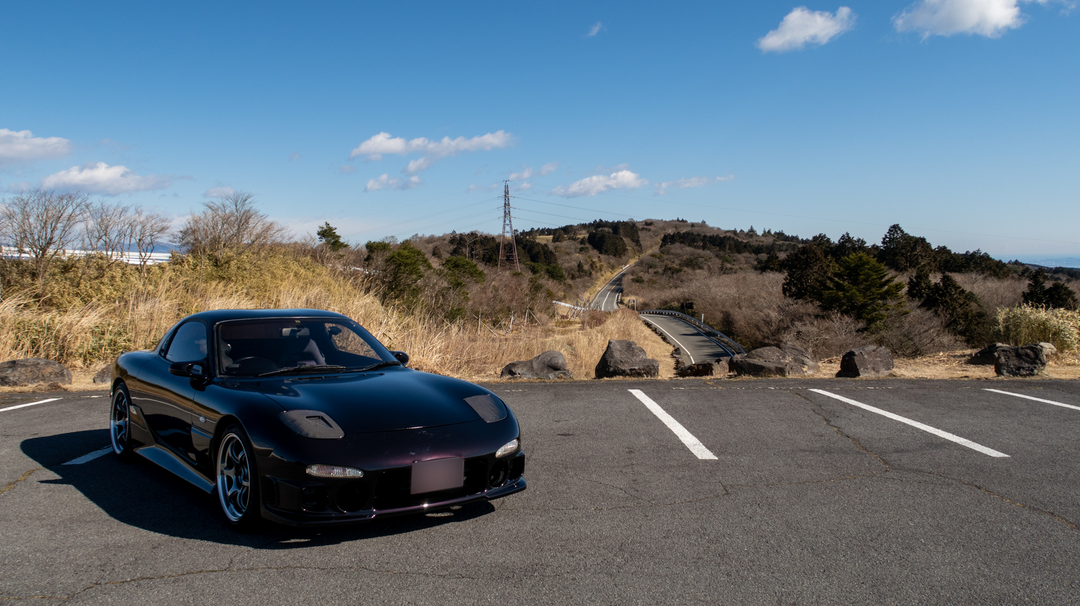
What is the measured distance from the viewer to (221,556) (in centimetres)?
351

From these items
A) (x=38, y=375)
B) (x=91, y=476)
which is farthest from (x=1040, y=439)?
(x=38, y=375)

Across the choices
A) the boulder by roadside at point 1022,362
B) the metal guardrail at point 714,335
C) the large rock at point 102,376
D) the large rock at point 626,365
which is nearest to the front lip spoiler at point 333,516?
the large rock at point 626,365

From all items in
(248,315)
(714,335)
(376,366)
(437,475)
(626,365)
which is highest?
(248,315)

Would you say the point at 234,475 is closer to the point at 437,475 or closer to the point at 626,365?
the point at 437,475

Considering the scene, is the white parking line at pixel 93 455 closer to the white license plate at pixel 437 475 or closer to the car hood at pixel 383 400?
the car hood at pixel 383 400

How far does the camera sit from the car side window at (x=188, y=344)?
4.90 m

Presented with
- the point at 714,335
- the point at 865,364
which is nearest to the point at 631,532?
the point at 865,364

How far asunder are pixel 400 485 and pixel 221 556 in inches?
39.0

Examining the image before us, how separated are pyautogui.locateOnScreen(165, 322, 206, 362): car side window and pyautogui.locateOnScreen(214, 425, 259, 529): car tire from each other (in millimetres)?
958

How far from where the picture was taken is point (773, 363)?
10977mm

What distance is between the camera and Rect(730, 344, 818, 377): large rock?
10.9m

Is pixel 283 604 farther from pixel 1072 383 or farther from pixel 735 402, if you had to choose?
pixel 1072 383

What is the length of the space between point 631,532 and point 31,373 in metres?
9.79

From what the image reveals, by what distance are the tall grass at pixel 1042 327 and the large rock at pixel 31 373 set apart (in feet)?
68.2
